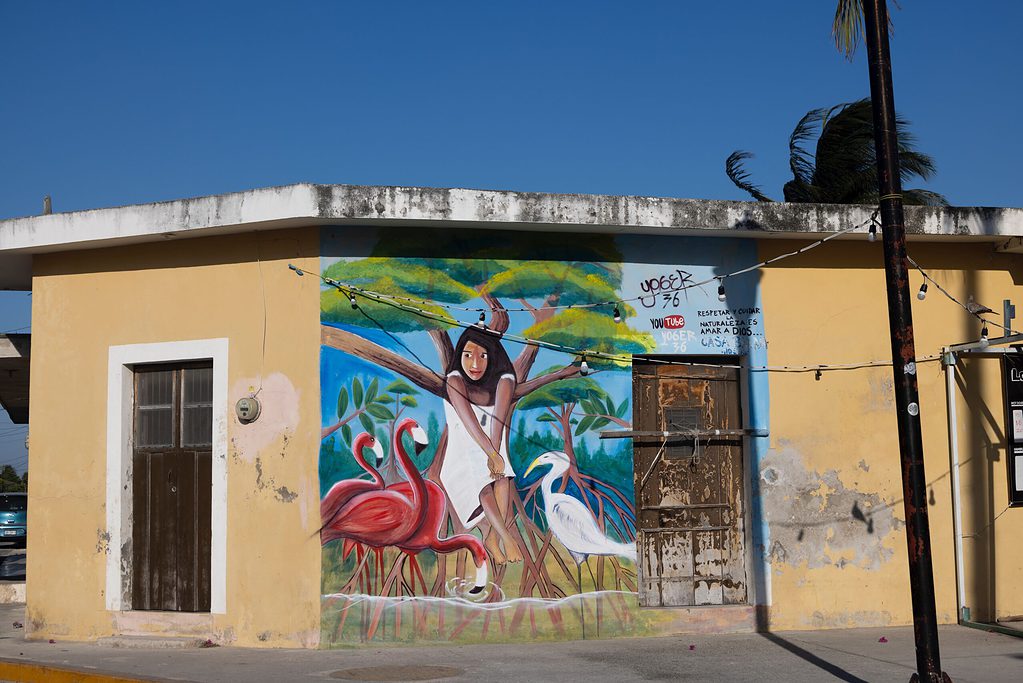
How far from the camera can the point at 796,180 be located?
22.8 m

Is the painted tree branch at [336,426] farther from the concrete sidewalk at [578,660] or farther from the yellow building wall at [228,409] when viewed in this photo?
the concrete sidewalk at [578,660]

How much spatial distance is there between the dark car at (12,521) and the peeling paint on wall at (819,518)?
65.0 feet

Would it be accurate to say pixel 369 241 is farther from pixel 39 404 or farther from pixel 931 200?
pixel 931 200

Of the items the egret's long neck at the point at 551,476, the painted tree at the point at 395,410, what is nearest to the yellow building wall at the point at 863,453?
the egret's long neck at the point at 551,476

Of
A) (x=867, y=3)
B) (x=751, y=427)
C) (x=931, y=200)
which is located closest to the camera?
(x=867, y=3)

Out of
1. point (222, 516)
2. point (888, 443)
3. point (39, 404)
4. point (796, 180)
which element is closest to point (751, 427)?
point (888, 443)

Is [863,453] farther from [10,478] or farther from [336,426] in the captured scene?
[10,478]

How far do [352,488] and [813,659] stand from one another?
406 centimetres

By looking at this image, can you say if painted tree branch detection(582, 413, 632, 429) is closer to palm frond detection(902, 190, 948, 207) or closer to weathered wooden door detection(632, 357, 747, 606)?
weathered wooden door detection(632, 357, 747, 606)

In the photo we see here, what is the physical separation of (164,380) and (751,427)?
18.2ft

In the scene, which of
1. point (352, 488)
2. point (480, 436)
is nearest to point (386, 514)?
point (352, 488)

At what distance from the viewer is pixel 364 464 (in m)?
9.89

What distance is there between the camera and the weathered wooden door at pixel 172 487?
10383 millimetres

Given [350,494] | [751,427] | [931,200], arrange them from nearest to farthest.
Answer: [350,494], [751,427], [931,200]
